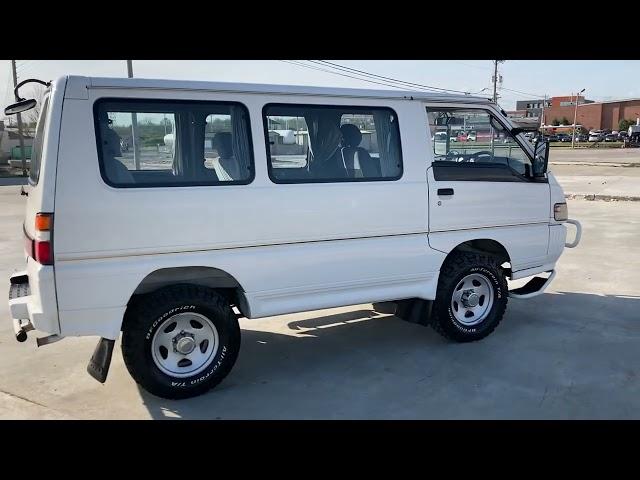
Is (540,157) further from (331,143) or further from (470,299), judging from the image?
(331,143)

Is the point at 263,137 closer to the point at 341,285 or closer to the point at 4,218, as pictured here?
the point at 341,285

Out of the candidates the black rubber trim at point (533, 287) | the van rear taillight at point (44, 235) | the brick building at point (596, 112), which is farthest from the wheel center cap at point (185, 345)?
the brick building at point (596, 112)

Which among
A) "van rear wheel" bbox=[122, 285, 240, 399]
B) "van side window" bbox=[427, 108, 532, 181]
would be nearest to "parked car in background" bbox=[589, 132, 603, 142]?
"van side window" bbox=[427, 108, 532, 181]

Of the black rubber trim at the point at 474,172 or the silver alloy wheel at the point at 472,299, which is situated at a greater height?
the black rubber trim at the point at 474,172

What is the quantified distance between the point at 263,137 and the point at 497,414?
2.63 meters

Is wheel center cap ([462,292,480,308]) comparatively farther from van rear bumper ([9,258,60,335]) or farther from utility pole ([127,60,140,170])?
van rear bumper ([9,258,60,335])

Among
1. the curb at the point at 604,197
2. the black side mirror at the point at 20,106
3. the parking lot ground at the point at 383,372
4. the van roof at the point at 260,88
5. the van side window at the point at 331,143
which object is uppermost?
the van roof at the point at 260,88

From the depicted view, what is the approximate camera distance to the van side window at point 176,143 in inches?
149

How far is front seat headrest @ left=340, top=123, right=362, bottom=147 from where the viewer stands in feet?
15.3

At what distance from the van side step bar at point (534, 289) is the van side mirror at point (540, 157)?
3.66ft

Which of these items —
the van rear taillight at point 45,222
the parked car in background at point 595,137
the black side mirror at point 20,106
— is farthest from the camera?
the parked car in background at point 595,137

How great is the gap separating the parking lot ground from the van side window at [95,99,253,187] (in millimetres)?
1646

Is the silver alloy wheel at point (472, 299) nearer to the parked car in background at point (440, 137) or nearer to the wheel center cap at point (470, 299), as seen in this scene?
the wheel center cap at point (470, 299)

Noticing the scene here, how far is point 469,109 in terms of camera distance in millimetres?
5176
